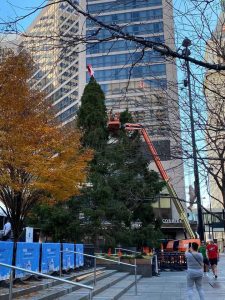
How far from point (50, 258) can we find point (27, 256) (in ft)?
5.83

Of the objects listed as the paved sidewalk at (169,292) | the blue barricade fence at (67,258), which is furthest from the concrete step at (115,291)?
the blue barricade fence at (67,258)

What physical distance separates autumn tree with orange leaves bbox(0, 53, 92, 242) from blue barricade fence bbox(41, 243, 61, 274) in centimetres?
296

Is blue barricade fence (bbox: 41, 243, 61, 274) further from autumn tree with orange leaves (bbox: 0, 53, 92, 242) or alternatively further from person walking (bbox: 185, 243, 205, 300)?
person walking (bbox: 185, 243, 205, 300)

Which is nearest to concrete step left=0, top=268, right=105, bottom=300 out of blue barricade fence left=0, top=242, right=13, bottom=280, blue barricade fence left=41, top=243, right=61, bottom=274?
blue barricade fence left=0, top=242, right=13, bottom=280

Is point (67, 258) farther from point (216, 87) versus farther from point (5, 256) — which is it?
point (216, 87)

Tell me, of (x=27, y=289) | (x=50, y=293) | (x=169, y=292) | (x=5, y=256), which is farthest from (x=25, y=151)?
(x=169, y=292)

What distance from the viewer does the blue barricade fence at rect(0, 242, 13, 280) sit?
9.31m

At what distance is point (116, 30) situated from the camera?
411 cm

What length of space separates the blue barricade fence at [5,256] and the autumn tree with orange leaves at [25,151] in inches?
191

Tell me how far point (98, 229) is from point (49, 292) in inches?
561

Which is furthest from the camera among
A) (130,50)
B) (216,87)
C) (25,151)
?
(25,151)

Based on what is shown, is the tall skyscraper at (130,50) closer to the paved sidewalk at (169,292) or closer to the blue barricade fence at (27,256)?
the blue barricade fence at (27,256)

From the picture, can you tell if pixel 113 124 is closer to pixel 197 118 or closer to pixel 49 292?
pixel 49 292

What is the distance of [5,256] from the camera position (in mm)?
9867
